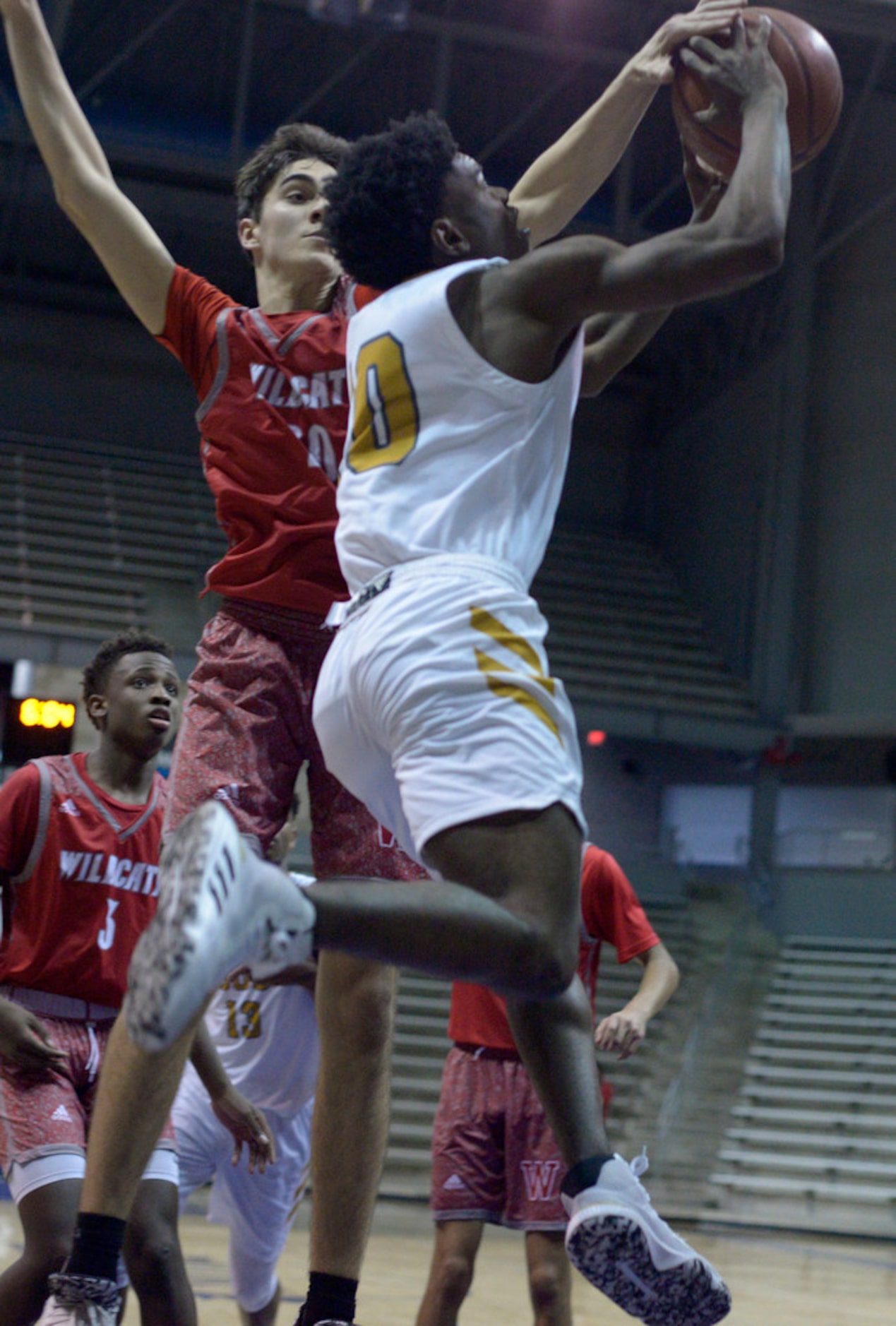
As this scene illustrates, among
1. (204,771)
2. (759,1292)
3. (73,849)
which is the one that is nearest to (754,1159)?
(759,1292)

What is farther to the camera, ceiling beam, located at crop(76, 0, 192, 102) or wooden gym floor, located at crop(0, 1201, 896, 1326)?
ceiling beam, located at crop(76, 0, 192, 102)

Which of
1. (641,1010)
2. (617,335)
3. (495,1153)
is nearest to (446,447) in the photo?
(617,335)

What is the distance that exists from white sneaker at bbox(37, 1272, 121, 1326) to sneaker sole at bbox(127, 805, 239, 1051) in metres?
0.65

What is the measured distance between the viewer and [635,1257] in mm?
2453

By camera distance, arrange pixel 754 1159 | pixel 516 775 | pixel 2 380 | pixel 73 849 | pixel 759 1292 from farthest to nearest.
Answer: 1. pixel 2 380
2. pixel 754 1159
3. pixel 759 1292
4. pixel 73 849
5. pixel 516 775

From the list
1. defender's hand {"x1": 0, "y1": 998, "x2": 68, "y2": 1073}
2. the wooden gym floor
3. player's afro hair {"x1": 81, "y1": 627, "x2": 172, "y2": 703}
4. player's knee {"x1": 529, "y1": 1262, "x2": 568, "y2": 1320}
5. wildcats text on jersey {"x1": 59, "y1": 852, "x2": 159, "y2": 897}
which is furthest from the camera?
the wooden gym floor

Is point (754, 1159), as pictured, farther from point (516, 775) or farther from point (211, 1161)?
point (516, 775)

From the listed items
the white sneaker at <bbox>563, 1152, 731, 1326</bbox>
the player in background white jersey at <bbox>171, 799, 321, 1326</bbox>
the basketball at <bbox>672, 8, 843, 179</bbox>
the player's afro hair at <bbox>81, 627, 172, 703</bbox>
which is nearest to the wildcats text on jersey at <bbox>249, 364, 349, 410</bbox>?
the basketball at <bbox>672, 8, 843, 179</bbox>

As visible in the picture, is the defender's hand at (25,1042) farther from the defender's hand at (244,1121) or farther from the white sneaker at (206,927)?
the white sneaker at (206,927)

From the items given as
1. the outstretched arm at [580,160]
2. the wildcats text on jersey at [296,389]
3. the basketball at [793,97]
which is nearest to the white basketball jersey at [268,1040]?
the wildcats text on jersey at [296,389]

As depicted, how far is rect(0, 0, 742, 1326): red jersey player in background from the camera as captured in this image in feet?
9.64

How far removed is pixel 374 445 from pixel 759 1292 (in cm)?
672

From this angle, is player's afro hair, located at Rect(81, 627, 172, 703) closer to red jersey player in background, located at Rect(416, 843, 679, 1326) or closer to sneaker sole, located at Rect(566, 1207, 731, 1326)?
red jersey player in background, located at Rect(416, 843, 679, 1326)

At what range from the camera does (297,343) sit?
10.9ft
